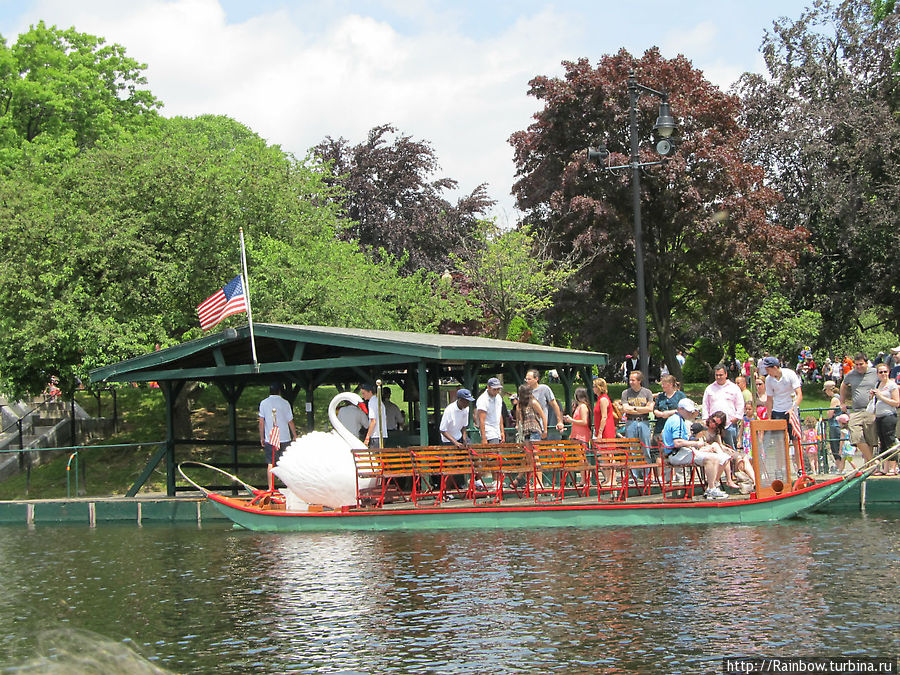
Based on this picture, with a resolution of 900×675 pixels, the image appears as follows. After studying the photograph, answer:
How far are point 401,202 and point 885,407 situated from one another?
3564 cm

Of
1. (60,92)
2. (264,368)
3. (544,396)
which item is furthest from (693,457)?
(60,92)

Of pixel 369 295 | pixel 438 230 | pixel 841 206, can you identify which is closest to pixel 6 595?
pixel 369 295

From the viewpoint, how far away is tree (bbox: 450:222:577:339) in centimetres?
3844

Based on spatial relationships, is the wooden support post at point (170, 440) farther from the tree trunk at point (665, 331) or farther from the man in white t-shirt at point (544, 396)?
the tree trunk at point (665, 331)

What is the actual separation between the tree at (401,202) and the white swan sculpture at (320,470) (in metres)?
30.6

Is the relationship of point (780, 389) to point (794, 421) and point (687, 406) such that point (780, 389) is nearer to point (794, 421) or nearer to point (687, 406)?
point (794, 421)

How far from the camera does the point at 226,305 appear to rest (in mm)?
19641

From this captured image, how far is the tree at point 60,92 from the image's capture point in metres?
38.0

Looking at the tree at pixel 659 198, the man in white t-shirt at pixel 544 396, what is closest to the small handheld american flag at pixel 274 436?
the man in white t-shirt at pixel 544 396

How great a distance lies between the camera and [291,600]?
11.1 meters

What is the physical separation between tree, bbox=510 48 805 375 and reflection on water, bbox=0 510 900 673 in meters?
22.2

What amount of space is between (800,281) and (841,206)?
356 cm

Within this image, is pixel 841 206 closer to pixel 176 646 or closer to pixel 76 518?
pixel 76 518

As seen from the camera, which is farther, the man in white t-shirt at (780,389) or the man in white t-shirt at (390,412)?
the man in white t-shirt at (390,412)
